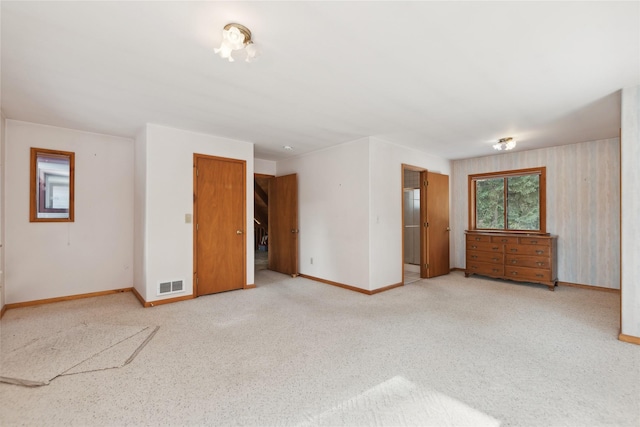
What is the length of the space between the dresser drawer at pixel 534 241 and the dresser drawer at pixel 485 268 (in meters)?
0.57

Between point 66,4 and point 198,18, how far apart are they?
2.36 ft

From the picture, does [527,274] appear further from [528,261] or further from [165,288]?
[165,288]

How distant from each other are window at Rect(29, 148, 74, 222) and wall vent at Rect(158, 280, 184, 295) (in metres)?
1.69

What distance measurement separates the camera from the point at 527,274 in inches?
195

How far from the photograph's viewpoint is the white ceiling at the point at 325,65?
5.79ft

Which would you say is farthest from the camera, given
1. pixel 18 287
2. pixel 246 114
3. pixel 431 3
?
pixel 18 287

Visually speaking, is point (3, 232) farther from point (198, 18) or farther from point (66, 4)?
point (198, 18)

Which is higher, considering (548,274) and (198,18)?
(198,18)

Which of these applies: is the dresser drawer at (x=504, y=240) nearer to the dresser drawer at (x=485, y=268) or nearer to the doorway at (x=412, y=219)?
the dresser drawer at (x=485, y=268)

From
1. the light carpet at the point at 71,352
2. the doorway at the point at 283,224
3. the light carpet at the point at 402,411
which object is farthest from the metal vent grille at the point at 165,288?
the light carpet at the point at 402,411

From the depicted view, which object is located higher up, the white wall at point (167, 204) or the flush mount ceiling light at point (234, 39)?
the flush mount ceiling light at point (234, 39)

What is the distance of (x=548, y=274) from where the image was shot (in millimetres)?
4758

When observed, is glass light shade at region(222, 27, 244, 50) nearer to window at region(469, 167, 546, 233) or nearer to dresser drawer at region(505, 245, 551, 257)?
dresser drawer at region(505, 245, 551, 257)

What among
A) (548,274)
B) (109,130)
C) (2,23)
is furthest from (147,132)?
(548,274)
